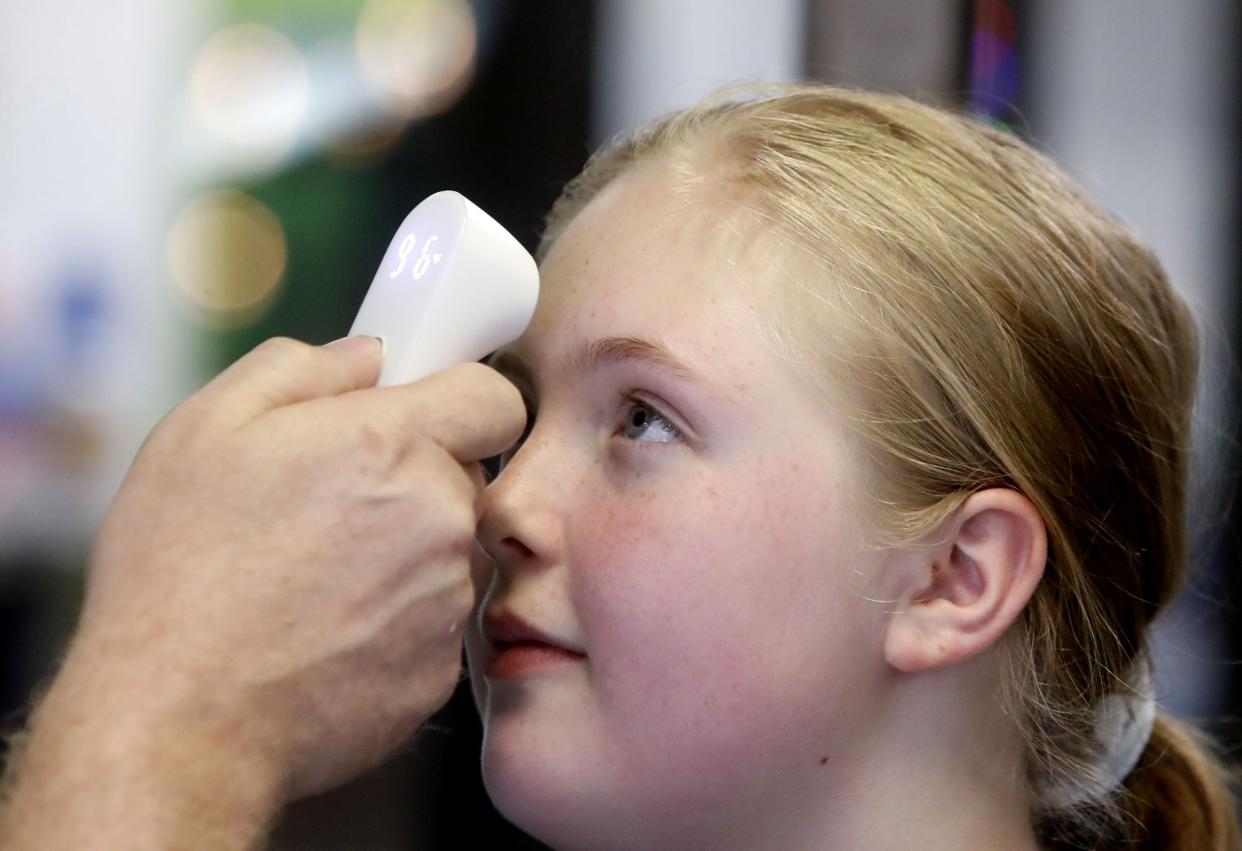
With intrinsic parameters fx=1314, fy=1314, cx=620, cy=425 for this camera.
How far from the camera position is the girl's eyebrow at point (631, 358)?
79cm

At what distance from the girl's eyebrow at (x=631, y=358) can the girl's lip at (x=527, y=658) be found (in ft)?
0.57

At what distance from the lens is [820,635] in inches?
Result: 31.3

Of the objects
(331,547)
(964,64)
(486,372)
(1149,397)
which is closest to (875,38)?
(964,64)

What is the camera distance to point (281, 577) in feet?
2.13

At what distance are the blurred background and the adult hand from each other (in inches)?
21.5

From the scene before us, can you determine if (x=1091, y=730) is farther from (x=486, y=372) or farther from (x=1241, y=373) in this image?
(x=1241, y=373)

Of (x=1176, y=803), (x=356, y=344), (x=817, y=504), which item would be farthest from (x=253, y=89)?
(x=1176, y=803)

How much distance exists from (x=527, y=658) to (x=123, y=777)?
263 mm

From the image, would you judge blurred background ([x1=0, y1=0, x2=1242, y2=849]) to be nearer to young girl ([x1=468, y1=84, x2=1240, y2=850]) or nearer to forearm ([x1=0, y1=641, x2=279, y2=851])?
young girl ([x1=468, y1=84, x2=1240, y2=850])

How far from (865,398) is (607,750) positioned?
265 millimetres

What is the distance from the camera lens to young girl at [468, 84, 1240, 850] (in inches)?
30.9

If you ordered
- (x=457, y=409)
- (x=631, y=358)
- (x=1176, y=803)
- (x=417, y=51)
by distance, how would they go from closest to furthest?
(x=457, y=409) < (x=631, y=358) < (x=1176, y=803) < (x=417, y=51)

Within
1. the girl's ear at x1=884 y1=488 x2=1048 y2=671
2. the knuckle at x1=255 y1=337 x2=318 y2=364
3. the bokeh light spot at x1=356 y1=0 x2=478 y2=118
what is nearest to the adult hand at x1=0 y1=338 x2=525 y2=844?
the knuckle at x1=255 y1=337 x2=318 y2=364

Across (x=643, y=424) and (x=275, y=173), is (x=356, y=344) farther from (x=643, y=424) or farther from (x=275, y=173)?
(x=275, y=173)
